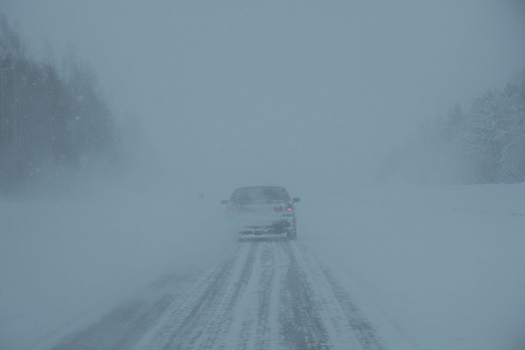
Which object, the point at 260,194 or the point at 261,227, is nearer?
the point at 261,227

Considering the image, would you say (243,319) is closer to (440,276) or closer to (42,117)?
(440,276)

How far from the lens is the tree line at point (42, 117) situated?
2678 cm

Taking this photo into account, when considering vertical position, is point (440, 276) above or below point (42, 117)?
below

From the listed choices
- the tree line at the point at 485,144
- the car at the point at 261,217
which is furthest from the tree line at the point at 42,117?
the tree line at the point at 485,144

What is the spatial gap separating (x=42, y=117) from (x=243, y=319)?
28703 mm

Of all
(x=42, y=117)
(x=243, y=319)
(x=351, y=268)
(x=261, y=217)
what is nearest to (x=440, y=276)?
(x=351, y=268)

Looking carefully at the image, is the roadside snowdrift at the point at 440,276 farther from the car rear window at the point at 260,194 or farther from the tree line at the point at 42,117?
the tree line at the point at 42,117

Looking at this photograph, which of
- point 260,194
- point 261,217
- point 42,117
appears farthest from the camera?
point 42,117

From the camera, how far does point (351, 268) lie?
894cm

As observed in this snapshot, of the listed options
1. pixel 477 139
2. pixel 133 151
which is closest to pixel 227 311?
pixel 133 151

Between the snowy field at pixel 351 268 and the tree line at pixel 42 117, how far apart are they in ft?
35.8

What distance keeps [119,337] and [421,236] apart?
11299 millimetres

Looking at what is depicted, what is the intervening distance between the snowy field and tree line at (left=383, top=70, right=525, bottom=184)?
31.7 meters

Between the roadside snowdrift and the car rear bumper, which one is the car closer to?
the car rear bumper
